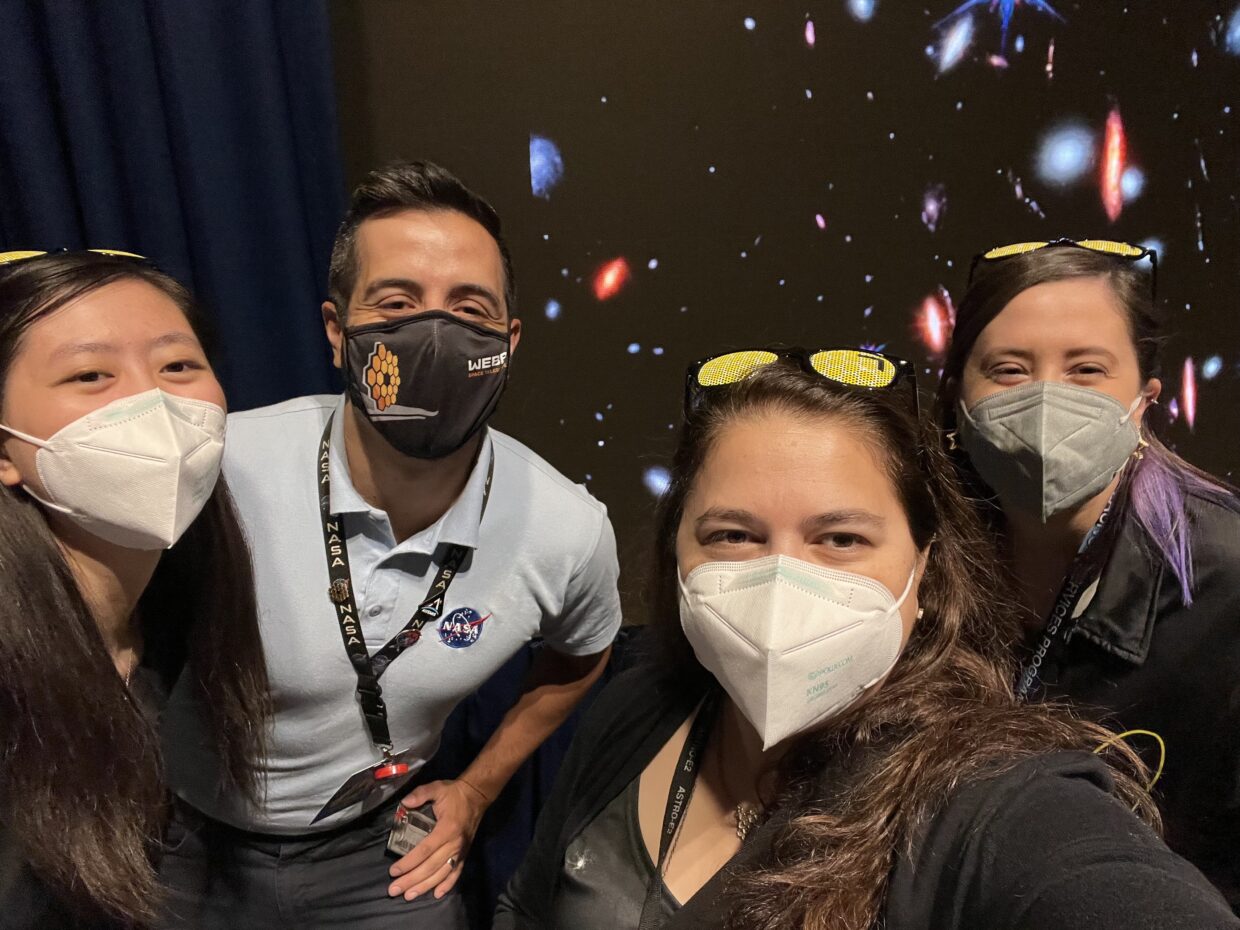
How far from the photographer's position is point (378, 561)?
137 centimetres

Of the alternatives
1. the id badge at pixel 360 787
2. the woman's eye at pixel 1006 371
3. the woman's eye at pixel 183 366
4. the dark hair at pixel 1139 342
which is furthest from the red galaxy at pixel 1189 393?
the woman's eye at pixel 183 366

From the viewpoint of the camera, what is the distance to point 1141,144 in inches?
80.4

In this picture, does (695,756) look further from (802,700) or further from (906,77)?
(906,77)

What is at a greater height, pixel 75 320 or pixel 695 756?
pixel 75 320

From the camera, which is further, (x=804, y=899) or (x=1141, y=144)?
(x=1141, y=144)

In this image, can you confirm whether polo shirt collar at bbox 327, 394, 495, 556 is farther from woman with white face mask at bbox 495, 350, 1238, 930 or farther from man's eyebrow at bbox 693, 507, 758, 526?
man's eyebrow at bbox 693, 507, 758, 526

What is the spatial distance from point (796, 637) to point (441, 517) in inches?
30.8

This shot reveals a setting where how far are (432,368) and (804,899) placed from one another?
3.15ft

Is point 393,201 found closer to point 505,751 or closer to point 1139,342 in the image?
point 505,751

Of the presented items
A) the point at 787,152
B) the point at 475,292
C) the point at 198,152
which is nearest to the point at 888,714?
the point at 475,292

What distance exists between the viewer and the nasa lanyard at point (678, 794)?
927mm

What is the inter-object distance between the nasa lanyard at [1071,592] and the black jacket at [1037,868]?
609 millimetres

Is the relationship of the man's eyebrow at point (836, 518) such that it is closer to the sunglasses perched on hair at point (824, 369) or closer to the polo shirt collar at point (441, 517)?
the sunglasses perched on hair at point (824, 369)

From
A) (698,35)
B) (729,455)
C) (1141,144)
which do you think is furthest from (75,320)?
(1141,144)
